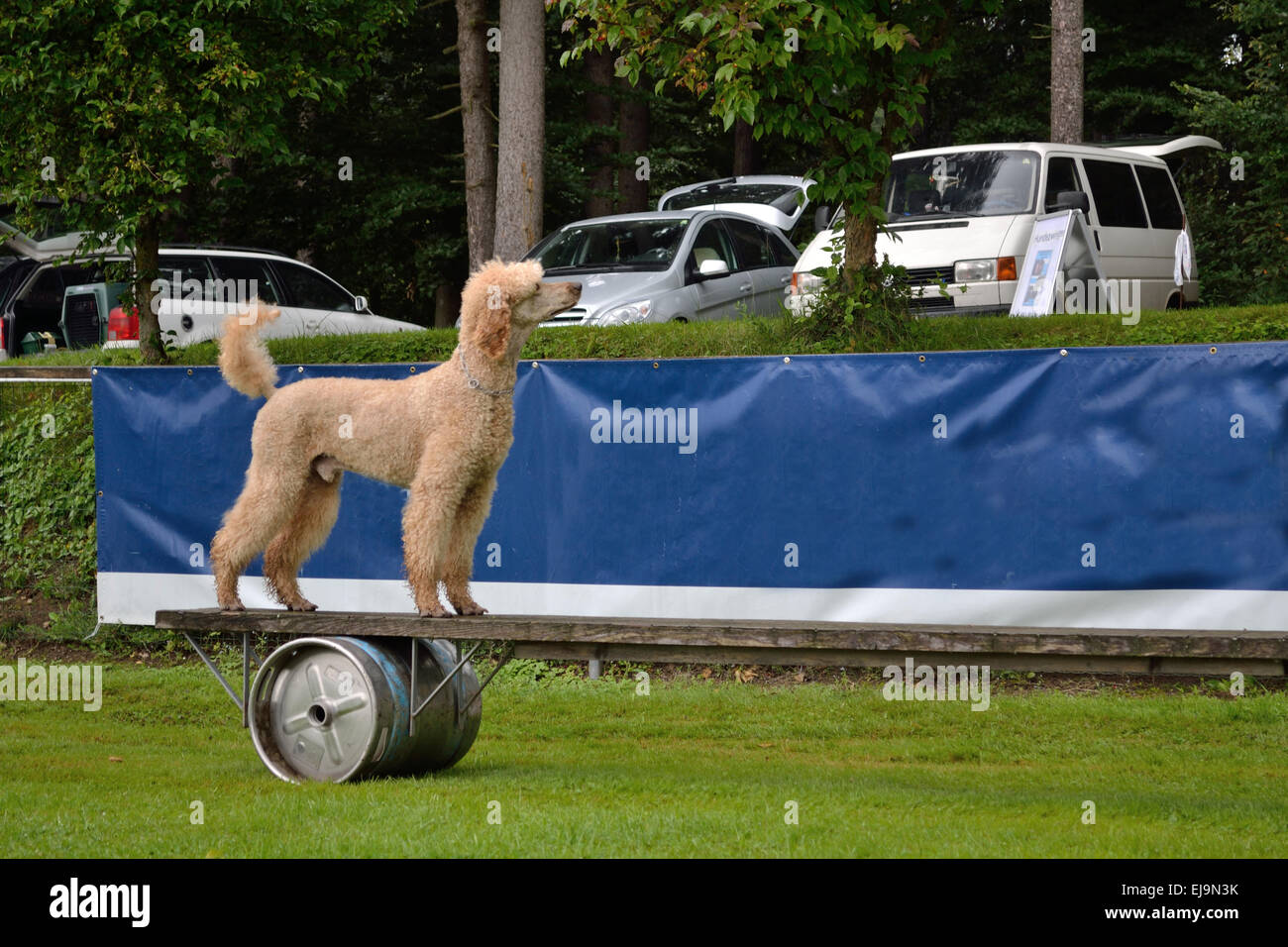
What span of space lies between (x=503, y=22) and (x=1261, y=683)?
11.8 m

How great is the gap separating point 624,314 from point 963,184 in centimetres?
374

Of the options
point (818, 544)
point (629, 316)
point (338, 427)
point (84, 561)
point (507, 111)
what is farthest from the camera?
point (507, 111)

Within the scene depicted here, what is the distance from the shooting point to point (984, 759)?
8.23 metres

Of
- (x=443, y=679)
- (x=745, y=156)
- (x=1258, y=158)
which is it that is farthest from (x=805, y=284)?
(x=745, y=156)

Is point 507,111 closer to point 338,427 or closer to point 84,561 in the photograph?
point 84,561

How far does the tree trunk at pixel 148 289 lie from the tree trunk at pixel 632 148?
12.3 metres

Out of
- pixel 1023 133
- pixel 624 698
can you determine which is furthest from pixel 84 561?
pixel 1023 133

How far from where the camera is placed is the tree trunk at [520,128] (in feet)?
57.2

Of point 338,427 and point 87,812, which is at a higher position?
point 338,427

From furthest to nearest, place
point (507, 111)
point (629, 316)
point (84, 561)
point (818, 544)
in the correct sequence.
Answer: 1. point (507, 111)
2. point (629, 316)
3. point (84, 561)
4. point (818, 544)

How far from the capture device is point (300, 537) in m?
7.61

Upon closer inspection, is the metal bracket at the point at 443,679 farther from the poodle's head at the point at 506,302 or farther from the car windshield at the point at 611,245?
the car windshield at the point at 611,245

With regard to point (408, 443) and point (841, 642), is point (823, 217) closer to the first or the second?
point (408, 443)

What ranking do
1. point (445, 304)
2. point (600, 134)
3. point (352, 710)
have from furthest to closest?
1. point (445, 304)
2. point (600, 134)
3. point (352, 710)
